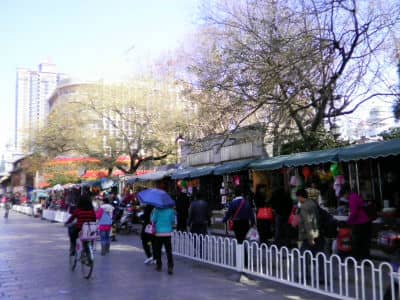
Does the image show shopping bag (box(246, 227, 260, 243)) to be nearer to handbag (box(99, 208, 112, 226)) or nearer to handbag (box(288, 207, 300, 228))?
handbag (box(288, 207, 300, 228))

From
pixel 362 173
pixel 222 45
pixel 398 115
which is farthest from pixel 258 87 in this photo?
pixel 398 115

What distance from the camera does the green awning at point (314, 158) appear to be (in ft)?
33.3

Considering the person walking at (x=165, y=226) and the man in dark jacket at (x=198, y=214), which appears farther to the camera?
the man in dark jacket at (x=198, y=214)

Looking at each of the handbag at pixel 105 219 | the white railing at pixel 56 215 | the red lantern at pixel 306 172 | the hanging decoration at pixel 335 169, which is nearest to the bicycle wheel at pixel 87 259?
the handbag at pixel 105 219

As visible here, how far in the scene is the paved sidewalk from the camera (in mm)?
7164

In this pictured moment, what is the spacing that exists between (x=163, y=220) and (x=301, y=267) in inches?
119

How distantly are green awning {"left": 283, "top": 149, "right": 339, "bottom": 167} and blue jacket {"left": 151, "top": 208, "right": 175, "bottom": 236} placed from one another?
12.8ft

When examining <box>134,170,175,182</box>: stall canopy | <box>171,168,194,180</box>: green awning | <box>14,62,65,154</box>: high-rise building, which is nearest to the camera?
<box>171,168,194,180</box>: green awning

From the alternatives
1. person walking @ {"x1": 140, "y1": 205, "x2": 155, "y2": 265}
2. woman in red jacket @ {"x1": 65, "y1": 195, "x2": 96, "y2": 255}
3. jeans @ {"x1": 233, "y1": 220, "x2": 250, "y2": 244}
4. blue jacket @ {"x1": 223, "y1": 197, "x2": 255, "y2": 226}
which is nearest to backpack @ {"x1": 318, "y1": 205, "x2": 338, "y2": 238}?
blue jacket @ {"x1": 223, "y1": 197, "x2": 255, "y2": 226}

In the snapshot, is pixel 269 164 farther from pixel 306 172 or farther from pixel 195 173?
pixel 195 173

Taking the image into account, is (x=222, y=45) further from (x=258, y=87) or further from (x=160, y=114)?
(x=160, y=114)

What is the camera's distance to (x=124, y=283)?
8.10 meters

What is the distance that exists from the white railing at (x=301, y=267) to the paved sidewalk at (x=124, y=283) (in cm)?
23

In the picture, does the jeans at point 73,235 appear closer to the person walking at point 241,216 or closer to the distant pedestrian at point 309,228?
the person walking at point 241,216
